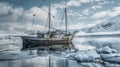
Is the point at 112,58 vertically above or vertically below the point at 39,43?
below

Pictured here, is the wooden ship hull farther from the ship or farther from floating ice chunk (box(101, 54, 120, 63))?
floating ice chunk (box(101, 54, 120, 63))

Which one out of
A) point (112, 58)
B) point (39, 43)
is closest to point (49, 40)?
point (39, 43)

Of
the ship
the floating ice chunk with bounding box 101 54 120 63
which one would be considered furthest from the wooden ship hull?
the floating ice chunk with bounding box 101 54 120 63

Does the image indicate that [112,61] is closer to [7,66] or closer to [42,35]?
[7,66]

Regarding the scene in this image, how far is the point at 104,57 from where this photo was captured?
15.1 m

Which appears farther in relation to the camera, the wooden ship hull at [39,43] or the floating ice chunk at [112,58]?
the wooden ship hull at [39,43]

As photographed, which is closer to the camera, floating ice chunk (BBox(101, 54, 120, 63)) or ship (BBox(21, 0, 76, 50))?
floating ice chunk (BBox(101, 54, 120, 63))

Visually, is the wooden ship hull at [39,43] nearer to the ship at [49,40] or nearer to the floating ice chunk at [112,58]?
the ship at [49,40]

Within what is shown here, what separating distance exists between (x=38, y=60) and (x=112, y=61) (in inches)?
157

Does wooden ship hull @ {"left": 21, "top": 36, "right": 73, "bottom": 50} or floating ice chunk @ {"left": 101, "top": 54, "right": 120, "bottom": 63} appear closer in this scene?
floating ice chunk @ {"left": 101, "top": 54, "right": 120, "bottom": 63}

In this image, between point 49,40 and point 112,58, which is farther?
point 49,40

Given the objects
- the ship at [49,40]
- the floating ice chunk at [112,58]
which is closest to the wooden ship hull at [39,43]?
the ship at [49,40]

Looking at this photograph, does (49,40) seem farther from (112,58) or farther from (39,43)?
(112,58)

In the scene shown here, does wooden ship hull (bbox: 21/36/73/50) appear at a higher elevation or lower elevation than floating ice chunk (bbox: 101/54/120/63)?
higher
